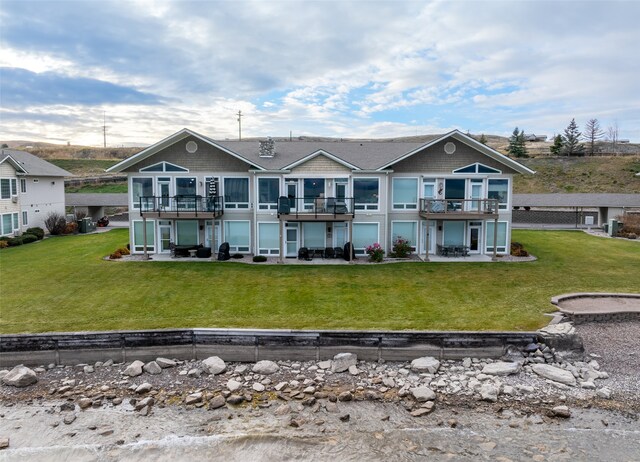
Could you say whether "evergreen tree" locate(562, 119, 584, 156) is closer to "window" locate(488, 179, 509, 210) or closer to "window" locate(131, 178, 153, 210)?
"window" locate(488, 179, 509, 210)

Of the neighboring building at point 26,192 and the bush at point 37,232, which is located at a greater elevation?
the neighboring building at point 26,192

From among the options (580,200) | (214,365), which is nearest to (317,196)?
(214,365)

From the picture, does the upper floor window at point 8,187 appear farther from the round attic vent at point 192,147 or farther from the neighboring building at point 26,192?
the round attic vent at point 192,147

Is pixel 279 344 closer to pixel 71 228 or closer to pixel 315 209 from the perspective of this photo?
pixel 315 209

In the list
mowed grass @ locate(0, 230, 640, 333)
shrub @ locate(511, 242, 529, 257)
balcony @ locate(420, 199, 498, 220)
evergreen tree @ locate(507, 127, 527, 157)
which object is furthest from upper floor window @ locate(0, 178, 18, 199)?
evergreen tree @ locate(507, 127, 527, 157)

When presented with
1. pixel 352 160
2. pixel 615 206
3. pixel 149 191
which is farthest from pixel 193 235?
pixel 615 206

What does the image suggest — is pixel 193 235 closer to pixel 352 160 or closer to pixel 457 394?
pixel 352 160

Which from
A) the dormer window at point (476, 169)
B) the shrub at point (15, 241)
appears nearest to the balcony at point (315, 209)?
the dormer window at point (476, 169)
